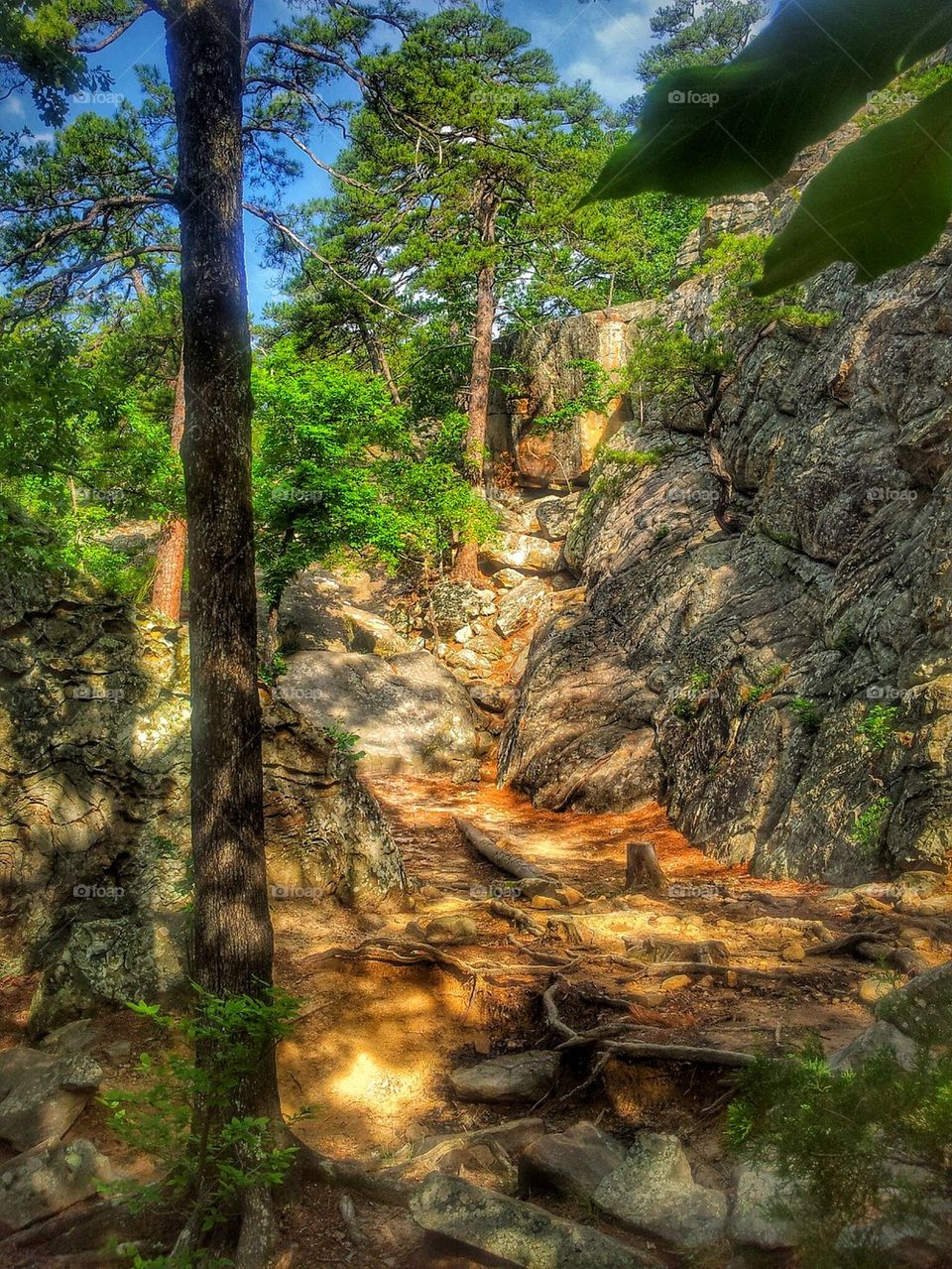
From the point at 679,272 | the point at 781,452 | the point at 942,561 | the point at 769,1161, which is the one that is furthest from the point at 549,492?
the point at 769,1161

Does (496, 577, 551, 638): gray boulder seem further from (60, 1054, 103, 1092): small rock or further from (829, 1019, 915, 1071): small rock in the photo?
(829, 1019, 915, 1071): small rock

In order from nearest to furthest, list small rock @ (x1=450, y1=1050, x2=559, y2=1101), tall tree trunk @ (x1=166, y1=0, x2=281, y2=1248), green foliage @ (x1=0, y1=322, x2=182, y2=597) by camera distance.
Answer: tall tree trunk @ (x1=166, y1=0, x2=281, y2=1248) < small rock @ (x1=450, y1=1050, x2=559, y2=1101) < green foliage @ (x1=0, y1=322, x2=182, y2=597)

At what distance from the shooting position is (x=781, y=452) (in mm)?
12047

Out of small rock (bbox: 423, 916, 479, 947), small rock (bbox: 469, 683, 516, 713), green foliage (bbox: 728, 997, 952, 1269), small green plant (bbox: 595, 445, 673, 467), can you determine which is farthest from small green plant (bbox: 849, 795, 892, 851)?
small rock (bbox: 469, 683, 516, 713)

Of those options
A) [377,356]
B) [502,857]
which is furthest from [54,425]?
[377,356]

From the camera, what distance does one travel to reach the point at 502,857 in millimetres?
8516

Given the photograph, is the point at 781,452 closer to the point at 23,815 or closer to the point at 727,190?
the point at 23,815

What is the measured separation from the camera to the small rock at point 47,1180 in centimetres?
318

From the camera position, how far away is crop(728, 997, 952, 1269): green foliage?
178cm

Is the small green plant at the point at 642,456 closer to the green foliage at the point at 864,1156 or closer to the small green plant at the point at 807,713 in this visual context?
the small green plant at the point at 807,713

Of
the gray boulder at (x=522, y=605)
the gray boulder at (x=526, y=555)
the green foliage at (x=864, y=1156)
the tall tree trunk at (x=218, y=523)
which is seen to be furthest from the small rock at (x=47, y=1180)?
the gray boulder at (x=526, y=555)

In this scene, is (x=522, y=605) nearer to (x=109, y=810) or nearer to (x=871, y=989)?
(x=109, y=810)

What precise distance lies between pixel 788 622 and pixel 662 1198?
838 cm

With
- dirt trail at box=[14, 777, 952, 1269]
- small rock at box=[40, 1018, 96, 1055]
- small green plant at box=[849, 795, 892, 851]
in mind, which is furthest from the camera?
small green plant at box=[849, 795, 892, 851]
